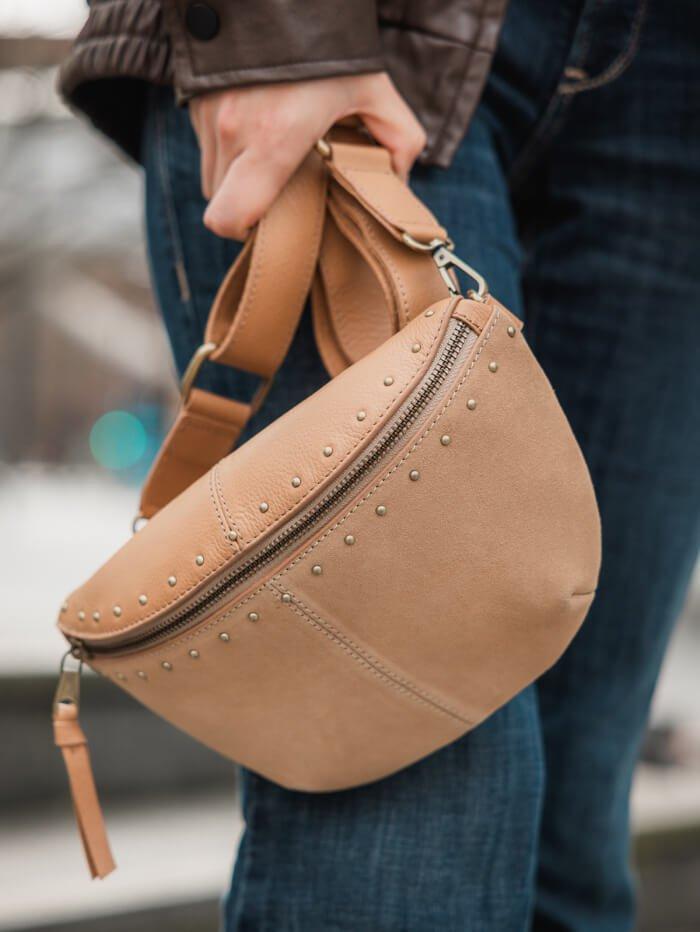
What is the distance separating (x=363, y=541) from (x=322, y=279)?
0.75ft

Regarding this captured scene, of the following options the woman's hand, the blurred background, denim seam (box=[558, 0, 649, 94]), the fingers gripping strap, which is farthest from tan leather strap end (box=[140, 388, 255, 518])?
the blurred background

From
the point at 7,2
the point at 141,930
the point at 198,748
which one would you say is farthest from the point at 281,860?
the point at 7,2

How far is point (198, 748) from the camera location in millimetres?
1719

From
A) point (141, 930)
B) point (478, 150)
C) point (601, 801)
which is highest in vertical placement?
point (478, 150)

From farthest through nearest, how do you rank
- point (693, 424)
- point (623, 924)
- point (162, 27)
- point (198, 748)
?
point (198, 748)
point (623, 924)
point (693, 424)
point (162, 27)

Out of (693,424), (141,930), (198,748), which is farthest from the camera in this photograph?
(198,748)

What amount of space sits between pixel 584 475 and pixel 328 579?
0.56 feet

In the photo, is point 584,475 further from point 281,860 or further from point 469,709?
point 281,860

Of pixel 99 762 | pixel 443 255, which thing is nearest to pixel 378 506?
pixel 443 255

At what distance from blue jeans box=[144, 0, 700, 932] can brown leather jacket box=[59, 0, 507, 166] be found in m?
0.04

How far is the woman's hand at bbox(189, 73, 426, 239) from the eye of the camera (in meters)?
0.60

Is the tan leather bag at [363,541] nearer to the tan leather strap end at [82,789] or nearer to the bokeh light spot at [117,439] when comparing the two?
the tan leather strap end at [82,789]

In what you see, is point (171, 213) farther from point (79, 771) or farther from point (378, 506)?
point (79, 771)

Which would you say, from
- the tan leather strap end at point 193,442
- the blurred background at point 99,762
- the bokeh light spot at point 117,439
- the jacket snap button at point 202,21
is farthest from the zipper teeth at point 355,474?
the bokeh light spot at point 117,439
